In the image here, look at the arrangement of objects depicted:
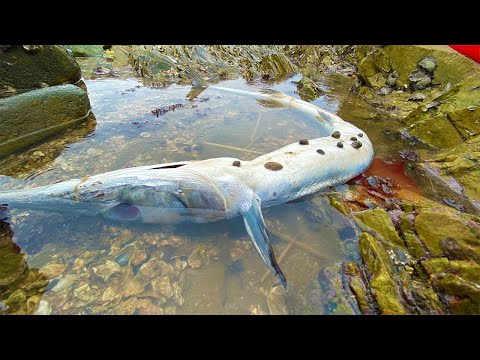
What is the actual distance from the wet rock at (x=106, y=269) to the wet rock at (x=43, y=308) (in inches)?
21.1

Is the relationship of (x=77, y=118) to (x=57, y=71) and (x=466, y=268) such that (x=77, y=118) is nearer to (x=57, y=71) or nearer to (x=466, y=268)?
(x=57, y=71)

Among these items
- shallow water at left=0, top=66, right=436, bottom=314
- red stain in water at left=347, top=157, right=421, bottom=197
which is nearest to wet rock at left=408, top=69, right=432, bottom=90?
red stain in water at left=347, top=157, right=421, bottom=197

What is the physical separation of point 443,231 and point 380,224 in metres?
0.70

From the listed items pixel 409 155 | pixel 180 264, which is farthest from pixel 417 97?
pixel 180 264

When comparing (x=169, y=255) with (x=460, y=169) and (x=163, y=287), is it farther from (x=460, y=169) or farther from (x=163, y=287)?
(x=460, y=169)

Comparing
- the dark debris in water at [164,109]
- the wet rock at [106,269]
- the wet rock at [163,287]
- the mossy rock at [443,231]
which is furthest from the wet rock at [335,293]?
the dark debris in water at [164,109]

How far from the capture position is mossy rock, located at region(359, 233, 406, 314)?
2.85 metres

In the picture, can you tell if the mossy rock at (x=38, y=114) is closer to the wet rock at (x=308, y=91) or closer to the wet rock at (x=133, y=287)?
the wet rock at (x=133, y=287)

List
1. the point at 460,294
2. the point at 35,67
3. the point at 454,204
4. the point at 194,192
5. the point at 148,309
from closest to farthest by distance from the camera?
the point at 460,294
the point at 148,309
the point at 194,192
the point at 454,204
the point at 35,67

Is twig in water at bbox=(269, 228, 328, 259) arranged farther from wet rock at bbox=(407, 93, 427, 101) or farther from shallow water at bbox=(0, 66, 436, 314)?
wet rock at bbox=(407, 93, 427, 101)

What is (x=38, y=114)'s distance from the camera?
6207 mm

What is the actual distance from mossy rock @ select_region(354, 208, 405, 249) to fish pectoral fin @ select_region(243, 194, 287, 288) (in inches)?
61.5

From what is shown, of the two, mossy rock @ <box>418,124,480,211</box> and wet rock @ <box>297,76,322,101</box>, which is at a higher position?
mossy rock @ <box>418,124,480,211</box>

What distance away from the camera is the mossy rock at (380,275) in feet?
9.34
